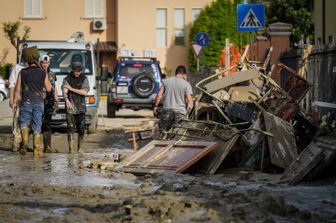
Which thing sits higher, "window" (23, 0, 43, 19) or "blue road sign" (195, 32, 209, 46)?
"window" (23, 0, 43, 19)

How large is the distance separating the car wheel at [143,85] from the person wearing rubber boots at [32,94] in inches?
458

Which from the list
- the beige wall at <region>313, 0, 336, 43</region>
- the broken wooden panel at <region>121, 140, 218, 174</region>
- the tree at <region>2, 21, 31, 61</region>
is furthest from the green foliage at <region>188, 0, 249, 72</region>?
the broken wooden panel at <region>121, 140, 218, 174</region>

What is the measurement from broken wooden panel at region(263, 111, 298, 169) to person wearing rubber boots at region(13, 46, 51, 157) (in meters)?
4.47

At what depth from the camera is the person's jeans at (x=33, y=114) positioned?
1375 centimetres

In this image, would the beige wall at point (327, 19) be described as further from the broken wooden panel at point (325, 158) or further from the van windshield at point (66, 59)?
the broken wooden panel at point (325, 158)

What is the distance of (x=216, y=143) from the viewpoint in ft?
37.6

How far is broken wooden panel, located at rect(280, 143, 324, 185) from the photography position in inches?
382

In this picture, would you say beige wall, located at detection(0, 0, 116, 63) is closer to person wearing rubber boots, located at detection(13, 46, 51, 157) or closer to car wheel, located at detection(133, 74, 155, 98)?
car wheel, located at detection(133, 74, 155, 98)

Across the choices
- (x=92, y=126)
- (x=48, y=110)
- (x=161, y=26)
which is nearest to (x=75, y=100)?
(x=48, y=110)

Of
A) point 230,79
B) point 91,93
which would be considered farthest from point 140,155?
point 91,93

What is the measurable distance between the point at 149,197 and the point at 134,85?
17029mm

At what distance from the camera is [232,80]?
13.1 metres

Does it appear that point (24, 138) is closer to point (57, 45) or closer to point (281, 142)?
point (281, 142)

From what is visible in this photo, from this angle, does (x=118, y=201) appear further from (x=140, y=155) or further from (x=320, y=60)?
(x=320, y=60)
